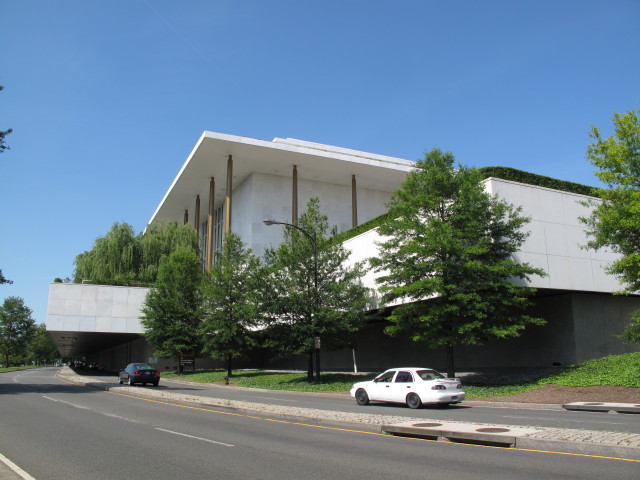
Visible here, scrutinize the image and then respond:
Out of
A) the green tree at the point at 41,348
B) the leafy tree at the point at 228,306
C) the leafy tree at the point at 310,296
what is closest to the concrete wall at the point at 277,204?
the leafy tree at the point at 228,306

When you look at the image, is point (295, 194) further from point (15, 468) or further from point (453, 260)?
point (15, 468)

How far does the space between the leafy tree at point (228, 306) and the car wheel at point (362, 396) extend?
675 inches

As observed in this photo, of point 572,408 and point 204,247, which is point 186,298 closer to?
point 204,247

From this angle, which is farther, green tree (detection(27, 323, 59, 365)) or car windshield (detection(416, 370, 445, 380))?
green tree (detection(27, 323, 59, 365))

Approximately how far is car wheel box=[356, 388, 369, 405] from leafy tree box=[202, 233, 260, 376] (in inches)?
675

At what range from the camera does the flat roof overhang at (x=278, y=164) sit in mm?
47312

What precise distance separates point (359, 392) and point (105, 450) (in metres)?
11.9

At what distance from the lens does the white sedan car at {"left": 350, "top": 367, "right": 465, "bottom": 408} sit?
1702 centimetres

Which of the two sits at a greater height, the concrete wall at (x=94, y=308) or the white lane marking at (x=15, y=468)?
the concrete wall at (x=94, y=308)

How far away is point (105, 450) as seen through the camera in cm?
935

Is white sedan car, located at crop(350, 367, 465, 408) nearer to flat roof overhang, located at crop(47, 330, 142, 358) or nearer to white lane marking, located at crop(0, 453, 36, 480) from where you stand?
white lane marking, located at crop(0, 453, 36, 480)

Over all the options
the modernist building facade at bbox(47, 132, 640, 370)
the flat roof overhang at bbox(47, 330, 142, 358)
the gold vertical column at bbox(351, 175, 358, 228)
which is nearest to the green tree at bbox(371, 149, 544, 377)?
the modernist building facade at bbox(47, 132, 640, 370)

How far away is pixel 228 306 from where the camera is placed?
37969 mm

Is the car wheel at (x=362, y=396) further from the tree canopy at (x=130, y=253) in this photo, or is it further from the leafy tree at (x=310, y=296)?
the tree canopy at (x=130, y=253)
